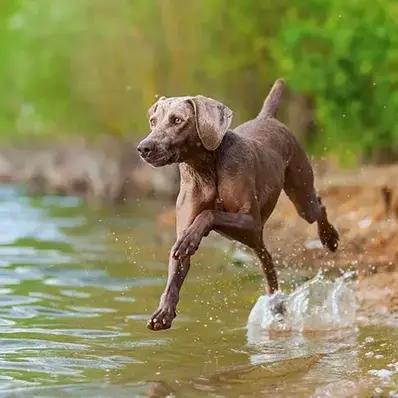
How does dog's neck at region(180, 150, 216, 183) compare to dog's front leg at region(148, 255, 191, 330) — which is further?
dog's neck at region(180, 150, 216, 183)

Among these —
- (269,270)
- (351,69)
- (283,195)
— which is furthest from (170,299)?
(351,69)

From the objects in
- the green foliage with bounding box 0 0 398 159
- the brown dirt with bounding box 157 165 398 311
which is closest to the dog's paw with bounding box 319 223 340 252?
the brown dirt with bounding box 157 165 398 311

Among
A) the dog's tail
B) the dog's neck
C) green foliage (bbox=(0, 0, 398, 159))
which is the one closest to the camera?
the dog's neck

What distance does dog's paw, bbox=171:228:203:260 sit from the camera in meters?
7.17

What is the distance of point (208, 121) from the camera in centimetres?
738

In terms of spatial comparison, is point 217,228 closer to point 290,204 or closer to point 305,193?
point 305,193

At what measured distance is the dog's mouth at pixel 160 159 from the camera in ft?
23.2

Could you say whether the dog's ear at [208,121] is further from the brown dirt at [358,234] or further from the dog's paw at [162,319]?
the brown dirt at [358,234]

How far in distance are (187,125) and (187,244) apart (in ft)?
2.39

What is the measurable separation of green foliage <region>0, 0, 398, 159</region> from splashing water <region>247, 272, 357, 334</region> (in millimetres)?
8457

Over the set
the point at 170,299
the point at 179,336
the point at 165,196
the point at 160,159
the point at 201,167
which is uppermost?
the point at 165,196

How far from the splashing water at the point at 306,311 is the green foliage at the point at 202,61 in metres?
8.46

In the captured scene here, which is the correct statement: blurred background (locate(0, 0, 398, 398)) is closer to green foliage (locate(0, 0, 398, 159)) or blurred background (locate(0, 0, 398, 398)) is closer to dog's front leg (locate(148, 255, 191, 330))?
green foliage (locate(0, 0, 398, 159))

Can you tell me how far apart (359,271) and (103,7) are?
1938 cm
